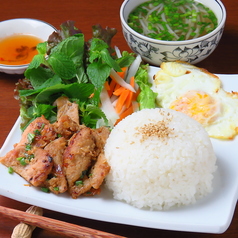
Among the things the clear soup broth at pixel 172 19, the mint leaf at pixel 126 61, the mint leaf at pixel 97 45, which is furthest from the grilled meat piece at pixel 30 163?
the clear soup broth at pixel 172 19

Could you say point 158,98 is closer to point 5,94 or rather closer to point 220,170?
point 220,170

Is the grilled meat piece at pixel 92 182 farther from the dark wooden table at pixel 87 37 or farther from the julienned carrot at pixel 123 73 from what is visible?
the julienned carrot at pixel 123 73

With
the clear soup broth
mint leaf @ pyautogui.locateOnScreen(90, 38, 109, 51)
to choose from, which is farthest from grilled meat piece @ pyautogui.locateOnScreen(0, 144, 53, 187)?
the clear soup broth

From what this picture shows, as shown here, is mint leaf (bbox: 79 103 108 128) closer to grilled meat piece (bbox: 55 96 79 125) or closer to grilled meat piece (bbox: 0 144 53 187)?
grilled meat piece (bbox: 55 96 79 125)

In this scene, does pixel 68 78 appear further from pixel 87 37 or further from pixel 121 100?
pixel 87 37

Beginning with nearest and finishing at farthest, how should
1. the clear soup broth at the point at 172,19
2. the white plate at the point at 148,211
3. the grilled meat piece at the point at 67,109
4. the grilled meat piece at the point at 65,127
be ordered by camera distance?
the white plate at the point at 148,211 < the grilled meat piece at the point at 65,127 < the grilled meat piece at the point at 67,109 < the clear soup broth at the point at 172,19

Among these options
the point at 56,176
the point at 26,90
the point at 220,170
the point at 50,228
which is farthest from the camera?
the point at 26,90

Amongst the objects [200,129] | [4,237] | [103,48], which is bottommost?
[4,237]

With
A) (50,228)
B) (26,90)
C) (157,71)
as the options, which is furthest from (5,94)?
(50,228)
